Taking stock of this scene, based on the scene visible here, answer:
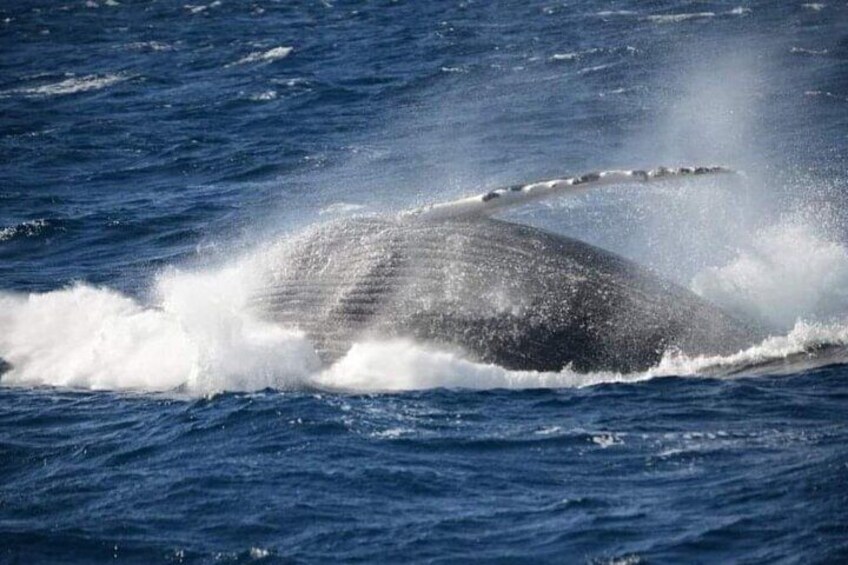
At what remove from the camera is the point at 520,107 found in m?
36.5

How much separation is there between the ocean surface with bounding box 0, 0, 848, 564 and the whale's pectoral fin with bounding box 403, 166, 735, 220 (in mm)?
1912

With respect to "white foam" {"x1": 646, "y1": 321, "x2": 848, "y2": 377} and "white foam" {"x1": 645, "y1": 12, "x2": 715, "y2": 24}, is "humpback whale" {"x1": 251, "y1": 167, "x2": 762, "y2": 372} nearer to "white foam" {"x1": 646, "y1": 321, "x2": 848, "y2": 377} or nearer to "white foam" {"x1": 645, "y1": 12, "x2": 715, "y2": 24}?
"white foam" {"x1": 646, "y1": 321, "x2": 848, "y2": 377}

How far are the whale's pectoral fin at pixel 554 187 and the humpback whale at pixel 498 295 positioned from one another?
0.02 metres

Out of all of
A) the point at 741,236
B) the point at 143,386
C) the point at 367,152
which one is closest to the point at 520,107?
the point at 367,152

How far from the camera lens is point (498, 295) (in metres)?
16.6

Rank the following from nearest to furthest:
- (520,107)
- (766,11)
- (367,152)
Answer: (367,152) → (520,107) → (766,11)

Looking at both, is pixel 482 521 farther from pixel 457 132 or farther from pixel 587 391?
pixel 457 132

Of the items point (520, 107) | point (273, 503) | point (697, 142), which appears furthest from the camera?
point (520, 107)

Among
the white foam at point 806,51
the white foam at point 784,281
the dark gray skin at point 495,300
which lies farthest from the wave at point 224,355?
the white foam at point 806,51

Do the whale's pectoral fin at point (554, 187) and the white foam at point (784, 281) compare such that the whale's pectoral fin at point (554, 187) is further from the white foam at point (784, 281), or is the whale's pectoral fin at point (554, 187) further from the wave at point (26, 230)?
the wave at point (26, 230)

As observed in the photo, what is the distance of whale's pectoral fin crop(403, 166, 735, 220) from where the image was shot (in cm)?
1594

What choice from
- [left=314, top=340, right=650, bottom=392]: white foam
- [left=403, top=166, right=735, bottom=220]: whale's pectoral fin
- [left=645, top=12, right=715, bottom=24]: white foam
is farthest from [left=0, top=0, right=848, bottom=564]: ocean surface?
[left=403, top=166, right=735, bottom=220]: whale's pectoral fin

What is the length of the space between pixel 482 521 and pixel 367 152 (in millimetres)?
21939

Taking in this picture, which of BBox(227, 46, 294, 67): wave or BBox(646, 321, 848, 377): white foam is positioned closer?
BBox(646, 321, 848, 377): white foam
